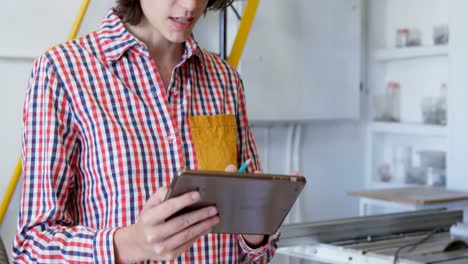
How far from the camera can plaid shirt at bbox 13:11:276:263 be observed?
0.99 metres

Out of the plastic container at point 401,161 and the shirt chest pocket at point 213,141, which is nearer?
the shirt chest pocket at point 213,141

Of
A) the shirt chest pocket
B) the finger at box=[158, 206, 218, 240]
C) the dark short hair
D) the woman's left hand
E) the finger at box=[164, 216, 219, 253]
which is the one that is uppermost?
the dark short hair

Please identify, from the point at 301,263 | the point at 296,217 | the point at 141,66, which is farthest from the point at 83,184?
the point at 296,217

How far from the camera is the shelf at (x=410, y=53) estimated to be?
3081mm

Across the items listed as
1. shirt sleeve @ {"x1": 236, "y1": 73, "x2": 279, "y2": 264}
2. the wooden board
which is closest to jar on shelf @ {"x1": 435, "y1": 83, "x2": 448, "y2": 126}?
the wooden board

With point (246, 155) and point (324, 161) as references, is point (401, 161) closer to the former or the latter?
point (324, 161)

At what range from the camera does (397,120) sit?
3.44 m

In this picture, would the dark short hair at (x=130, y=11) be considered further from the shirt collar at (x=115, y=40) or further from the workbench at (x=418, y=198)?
the workbench at (x=418, y=198)

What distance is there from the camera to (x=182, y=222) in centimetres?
89

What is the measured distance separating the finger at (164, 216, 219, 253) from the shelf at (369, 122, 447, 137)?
2.29m

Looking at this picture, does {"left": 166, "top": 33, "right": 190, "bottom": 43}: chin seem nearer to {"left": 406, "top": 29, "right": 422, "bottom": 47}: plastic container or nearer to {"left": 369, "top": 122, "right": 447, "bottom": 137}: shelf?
{"left": 369, "top": 122, "right": 447, "bottom": 137}: shelf

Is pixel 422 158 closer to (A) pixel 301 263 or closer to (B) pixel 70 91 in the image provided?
(A) pixel 301 263

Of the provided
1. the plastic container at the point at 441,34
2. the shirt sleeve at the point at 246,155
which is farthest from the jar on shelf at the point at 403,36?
the shirt sleeve at the point at 246,155

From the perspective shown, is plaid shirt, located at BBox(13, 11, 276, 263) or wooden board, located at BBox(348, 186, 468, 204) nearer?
plaid shirt, located at BBox(13, 11, 276, 263)
